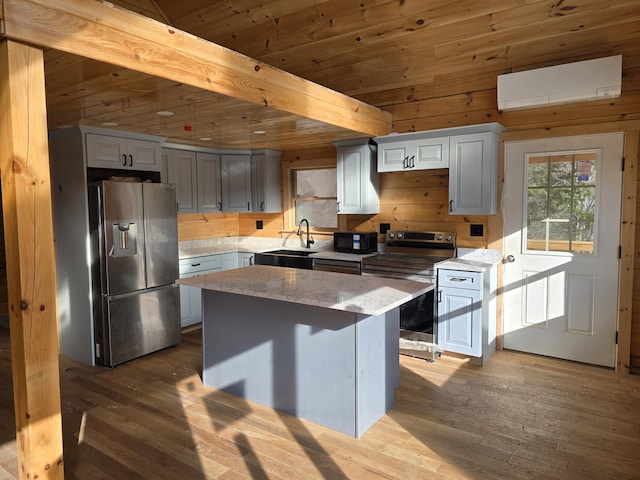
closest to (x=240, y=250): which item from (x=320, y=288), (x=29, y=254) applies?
(x=320, y=288)

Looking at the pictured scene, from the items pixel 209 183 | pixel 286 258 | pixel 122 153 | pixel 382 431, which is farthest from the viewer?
pixel 209 183

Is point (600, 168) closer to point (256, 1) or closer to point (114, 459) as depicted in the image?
point (256, 1)

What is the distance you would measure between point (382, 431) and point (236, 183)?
11.8 ft

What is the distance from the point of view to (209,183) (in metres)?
5.36

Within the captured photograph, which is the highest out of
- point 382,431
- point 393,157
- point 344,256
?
point 393,157

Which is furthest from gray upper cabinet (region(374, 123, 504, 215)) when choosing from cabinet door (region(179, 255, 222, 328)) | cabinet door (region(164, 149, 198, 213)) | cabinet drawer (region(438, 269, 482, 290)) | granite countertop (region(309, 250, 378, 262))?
cabinet door (region(179, 255, 222, 328))

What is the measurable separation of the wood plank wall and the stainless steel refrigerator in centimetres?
196

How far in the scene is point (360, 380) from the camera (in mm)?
2721

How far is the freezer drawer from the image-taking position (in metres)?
3.90

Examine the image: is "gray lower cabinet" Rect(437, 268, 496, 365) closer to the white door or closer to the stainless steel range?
the stainless steel range

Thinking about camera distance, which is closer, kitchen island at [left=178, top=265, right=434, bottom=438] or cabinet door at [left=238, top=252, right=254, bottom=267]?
kitchen island at [left=178, top=265, right=434, bottom=438]

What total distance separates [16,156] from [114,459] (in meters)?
1.70

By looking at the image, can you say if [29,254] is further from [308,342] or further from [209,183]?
[209,183]

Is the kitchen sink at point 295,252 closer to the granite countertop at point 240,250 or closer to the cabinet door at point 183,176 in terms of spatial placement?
the granite countertop at point 240,250
